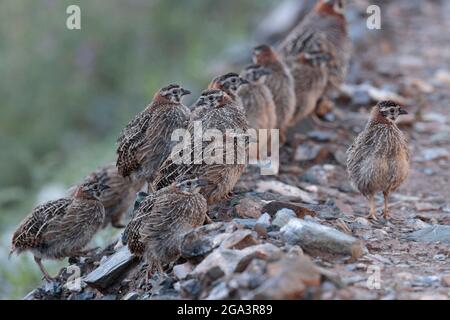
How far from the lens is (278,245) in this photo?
7.47 meters

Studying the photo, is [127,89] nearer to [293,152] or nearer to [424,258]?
[293,152]

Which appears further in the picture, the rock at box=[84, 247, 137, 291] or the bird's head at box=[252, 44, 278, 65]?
the bird's head at box=[252, 44, 278, 65]

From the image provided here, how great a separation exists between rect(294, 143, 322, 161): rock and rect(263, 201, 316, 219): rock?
3.19 m

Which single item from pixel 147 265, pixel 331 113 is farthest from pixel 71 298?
pixel 331 113

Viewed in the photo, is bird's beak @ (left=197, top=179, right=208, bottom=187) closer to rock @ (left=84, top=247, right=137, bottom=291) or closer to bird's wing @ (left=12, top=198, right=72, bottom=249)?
rock @ (left=84, top=247, right=137, bottom=291)

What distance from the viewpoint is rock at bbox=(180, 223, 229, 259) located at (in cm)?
739

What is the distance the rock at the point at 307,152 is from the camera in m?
11.8

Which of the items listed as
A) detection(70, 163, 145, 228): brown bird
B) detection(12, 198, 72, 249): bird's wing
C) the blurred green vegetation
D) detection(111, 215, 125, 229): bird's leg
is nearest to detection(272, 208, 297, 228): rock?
detection(12, 198, 72, 249): bird's wing

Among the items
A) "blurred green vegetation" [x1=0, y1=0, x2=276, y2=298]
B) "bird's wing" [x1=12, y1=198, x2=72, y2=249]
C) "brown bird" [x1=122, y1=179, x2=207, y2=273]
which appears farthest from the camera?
"blurred green vegetation" [x1=0, y1=0, x2=276, y2=298]

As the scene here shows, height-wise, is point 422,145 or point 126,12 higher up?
point 126,12

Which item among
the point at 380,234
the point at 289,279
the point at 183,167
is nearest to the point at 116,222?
the point at 183,167

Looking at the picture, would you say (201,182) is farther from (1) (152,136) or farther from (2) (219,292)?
(2) (219,292)

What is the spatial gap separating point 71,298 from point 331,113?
621 centimetres

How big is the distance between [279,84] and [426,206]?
2.55 m
